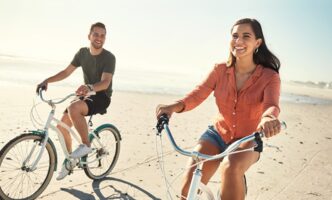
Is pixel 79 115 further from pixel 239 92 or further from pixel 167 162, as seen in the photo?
pixel 167 162

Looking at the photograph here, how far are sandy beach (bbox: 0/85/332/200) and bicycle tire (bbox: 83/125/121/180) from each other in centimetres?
15

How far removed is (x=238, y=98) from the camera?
12.1 feet

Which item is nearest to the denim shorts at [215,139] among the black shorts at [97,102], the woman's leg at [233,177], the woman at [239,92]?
the woman at [239,92]

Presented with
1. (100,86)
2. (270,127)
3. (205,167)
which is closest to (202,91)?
(205,167)

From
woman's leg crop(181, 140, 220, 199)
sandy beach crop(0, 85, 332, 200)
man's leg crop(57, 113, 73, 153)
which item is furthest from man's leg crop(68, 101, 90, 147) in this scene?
woman's leg crop(181, 140, 220, 199)

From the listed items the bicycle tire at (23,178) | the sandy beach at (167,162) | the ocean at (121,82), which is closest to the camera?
the bicycle tire at (23,178)

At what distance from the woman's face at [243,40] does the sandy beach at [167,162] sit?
3.20 feet

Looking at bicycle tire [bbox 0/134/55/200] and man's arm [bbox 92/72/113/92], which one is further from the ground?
man's arm [bbox 92/72/113/92]

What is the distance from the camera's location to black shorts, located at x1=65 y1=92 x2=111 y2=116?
5750 mm

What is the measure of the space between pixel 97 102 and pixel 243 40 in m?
2.87

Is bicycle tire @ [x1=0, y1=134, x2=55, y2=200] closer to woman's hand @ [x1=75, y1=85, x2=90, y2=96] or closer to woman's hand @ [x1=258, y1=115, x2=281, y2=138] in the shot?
woman's hand @ [x1=75, y1=85, x2=90, y2=96]

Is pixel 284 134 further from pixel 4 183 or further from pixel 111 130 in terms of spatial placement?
pixel 4 183

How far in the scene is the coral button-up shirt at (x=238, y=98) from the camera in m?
3.60

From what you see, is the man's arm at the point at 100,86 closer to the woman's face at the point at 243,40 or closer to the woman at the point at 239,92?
the woman at the point at 239,92
